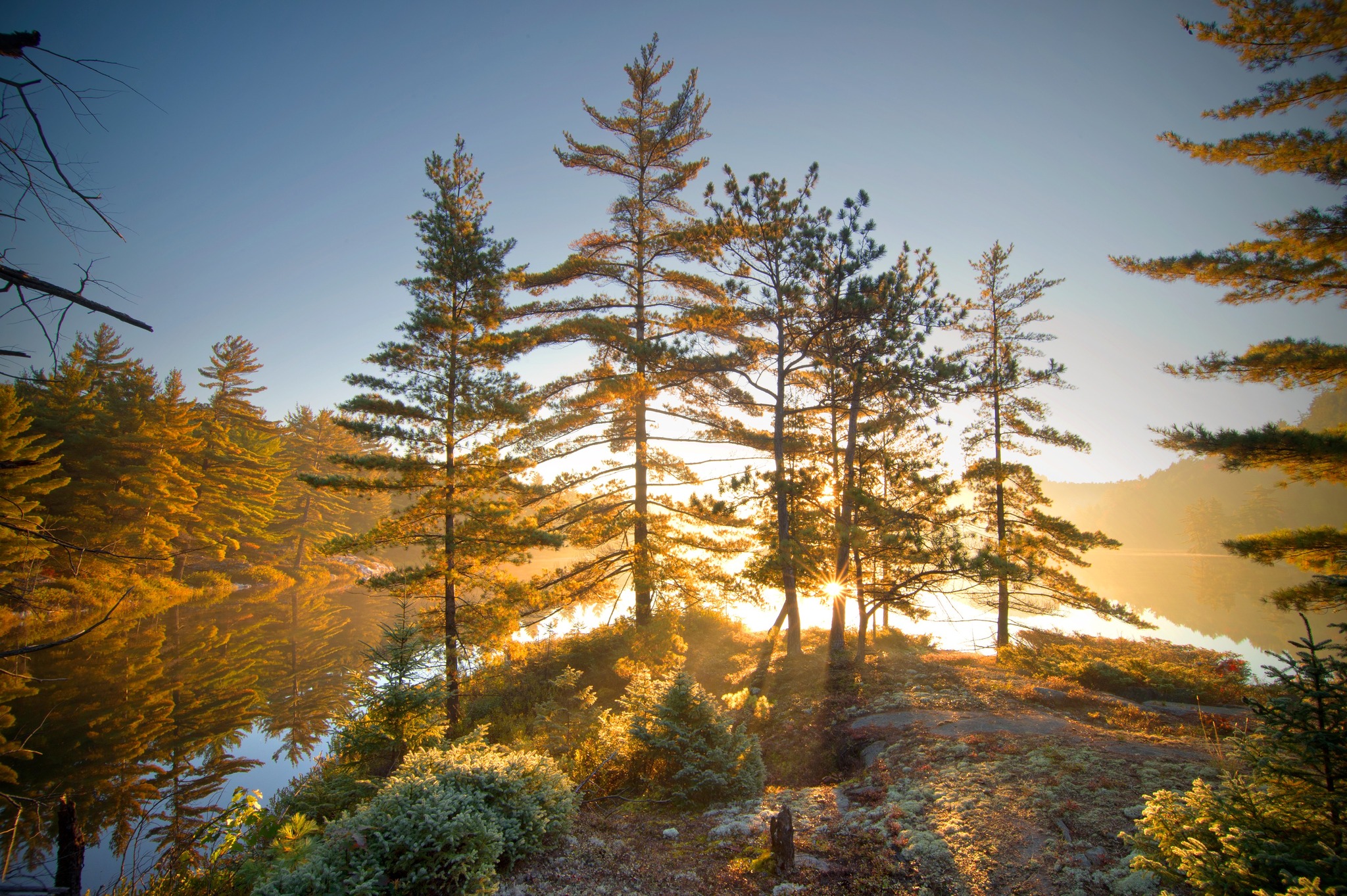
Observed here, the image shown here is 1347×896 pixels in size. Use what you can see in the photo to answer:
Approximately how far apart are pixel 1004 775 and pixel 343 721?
9969 mm

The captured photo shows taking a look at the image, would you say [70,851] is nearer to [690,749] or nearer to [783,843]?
[690,749]

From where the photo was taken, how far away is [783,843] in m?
5.06

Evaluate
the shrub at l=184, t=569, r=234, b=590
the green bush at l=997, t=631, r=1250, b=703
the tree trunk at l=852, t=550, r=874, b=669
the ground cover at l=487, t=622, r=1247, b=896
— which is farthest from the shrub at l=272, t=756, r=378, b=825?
the shrub at l=184, t=569, r=234, b=590

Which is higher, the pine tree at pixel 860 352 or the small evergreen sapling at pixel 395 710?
the pine tree at pixel 860 352

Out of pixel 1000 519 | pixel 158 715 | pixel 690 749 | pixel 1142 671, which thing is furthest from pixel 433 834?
pixel 1000 519

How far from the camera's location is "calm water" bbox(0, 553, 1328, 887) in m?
9.54

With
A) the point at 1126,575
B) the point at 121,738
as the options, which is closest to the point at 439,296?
the point at 121,738

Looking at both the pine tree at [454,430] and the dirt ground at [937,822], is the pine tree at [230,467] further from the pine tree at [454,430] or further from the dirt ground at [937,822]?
the dirt ground at [937,822]

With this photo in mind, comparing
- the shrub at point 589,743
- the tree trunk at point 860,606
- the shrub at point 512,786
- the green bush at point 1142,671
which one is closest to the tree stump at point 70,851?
the shrub at point 512,786

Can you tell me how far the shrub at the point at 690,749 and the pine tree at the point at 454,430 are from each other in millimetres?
5758

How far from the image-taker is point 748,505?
49.7 ft

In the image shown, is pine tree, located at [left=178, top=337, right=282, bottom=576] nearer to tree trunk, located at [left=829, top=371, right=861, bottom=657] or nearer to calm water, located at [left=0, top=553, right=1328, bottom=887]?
calm water, located at [left=0, top=553, right=1328, bottom=887]

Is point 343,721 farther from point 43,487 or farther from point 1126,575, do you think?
point 1126,575

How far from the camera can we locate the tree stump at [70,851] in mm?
4918
